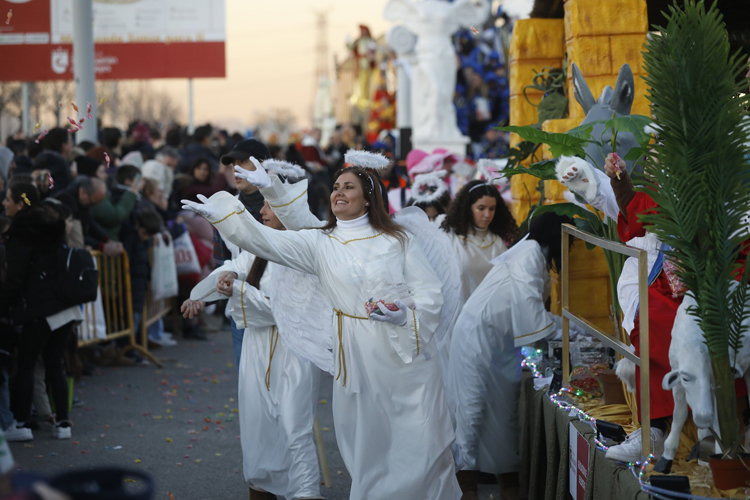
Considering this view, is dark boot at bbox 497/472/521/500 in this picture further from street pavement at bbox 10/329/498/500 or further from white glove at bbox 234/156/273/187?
white glove at bbox 234/156/273/187

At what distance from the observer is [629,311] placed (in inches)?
143

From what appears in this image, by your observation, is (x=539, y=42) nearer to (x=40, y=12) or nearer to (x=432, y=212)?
(x=432, y=212)

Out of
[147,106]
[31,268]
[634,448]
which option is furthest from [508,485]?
[147,106]

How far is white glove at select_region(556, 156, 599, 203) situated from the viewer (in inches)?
151

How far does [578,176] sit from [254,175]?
146 centimetres

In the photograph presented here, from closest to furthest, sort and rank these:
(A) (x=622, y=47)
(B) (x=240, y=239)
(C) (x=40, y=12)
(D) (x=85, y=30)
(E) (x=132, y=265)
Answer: (B) (x=240, y=239), (A) (x=622, y=47), (E) (x=132, y=265), (D) (x=85, y=30), (C) (x=40, y=12)

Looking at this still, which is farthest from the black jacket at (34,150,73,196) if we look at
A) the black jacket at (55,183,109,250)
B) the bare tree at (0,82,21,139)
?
the bare tree at (0,82,21,139)

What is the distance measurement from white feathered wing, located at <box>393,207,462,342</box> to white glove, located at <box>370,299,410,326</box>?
493 millimetres

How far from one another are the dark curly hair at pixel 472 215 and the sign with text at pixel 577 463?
2103mm

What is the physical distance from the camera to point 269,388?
16.1 ft

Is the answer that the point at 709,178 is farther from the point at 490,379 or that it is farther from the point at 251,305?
the point at 251,305

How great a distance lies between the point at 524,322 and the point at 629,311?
1370 mm

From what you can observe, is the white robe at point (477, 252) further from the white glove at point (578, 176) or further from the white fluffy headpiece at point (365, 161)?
the white glove at point (578, 176)

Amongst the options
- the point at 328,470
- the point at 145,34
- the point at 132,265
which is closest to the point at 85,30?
the point at 132,265
